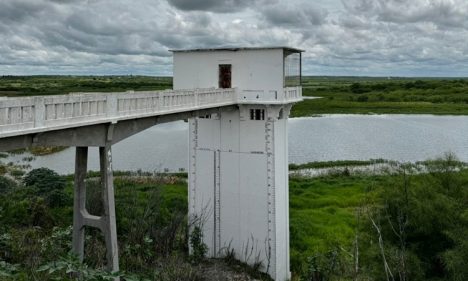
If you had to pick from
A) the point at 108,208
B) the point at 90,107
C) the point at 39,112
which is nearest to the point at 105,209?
the point at 108,208

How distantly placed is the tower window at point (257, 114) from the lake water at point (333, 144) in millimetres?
23474

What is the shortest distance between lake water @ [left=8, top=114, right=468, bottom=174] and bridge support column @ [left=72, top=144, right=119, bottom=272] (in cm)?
2889

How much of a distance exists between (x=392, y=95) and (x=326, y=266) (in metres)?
101

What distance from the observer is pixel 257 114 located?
70.0 ft

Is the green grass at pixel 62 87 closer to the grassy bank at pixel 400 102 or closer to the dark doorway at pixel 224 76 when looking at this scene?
the grassy bank at pixel 400 102

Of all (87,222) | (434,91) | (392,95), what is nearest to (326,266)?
(87,222)

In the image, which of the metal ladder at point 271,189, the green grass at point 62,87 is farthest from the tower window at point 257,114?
the green grass at point 62,87

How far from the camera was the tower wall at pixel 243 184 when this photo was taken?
835 inches

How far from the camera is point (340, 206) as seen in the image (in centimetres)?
3425

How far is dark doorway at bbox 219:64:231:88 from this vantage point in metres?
21.5

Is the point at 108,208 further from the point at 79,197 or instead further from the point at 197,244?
the point at 197,244

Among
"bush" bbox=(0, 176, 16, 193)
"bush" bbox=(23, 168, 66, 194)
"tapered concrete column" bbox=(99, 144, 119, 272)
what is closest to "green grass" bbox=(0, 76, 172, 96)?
"bush" bbox=(0, 176, 16, 193)

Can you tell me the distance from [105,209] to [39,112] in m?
4.03

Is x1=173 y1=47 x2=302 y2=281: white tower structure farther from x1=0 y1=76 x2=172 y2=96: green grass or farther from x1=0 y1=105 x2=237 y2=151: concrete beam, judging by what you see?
x1=0 y1=76 x2=172 y2=96: green grass
